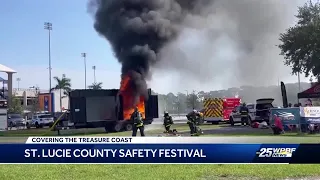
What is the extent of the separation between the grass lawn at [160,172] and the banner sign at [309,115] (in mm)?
11291

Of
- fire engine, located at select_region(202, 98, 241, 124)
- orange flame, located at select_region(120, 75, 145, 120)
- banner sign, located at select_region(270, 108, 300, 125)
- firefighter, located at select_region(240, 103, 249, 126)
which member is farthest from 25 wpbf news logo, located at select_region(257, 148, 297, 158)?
fire engine, located at select_region(202, 98, 241, 124)

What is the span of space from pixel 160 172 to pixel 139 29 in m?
18.7

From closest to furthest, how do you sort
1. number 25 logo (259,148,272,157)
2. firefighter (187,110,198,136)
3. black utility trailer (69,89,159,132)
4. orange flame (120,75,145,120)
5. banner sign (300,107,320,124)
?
number 25 logo (259,148,272,157), firefighter (187,110,198,136), banner sign (300,107,320,124), black utility trailer (69,89,159,132), orange flame (120,75,145,120)

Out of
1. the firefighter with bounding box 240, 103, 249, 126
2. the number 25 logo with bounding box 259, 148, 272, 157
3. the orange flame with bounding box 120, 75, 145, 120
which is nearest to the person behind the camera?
the number 25 logo with bounding box 259, 148, 272, 157

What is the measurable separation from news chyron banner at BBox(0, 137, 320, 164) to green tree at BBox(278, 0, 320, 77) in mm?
25355

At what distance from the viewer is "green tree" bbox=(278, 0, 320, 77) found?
1267 inches

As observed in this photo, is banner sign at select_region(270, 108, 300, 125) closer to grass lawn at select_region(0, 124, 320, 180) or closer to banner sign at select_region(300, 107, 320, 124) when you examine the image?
banner sign at select_region(300, 107, 320, 124)

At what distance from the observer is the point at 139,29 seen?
87.0 ft

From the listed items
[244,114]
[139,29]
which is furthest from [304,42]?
[139,29]

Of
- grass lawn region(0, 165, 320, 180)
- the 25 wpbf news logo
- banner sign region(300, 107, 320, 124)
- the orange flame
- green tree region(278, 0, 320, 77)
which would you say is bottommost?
grass lawn region(0, 165, 320, 180)

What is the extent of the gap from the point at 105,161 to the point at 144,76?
65.2 ft

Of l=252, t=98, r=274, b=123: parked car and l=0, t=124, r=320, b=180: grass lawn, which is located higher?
l=252, t=98, r=274, b=123: parked car

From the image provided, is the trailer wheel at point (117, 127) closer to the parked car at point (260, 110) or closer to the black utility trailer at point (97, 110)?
the black utility trailer at point (97, 110)

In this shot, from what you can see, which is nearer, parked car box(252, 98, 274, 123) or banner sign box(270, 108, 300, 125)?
banner sign box(270, 108, 300, 125)
